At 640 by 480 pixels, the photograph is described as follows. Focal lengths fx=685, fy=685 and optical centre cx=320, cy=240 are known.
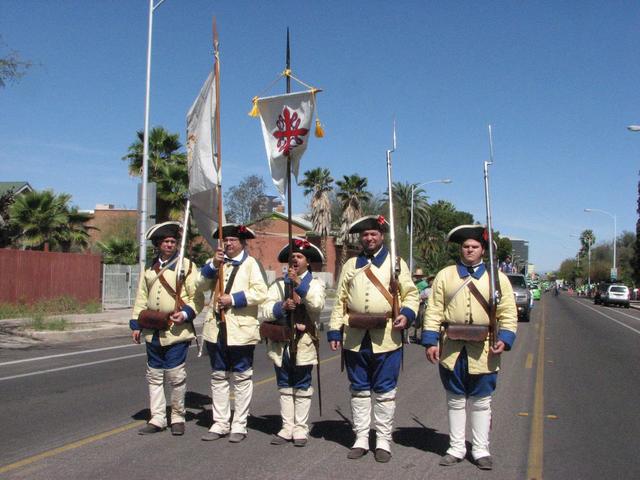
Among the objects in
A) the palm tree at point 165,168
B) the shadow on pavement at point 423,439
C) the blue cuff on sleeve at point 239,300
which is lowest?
the shadow on pavement at point 423,439

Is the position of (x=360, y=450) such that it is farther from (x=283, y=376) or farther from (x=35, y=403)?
(x=35, y=403)

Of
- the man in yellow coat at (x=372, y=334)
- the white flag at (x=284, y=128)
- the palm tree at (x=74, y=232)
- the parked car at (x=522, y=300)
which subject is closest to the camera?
the man in yellow coat at (x=372, y=334)

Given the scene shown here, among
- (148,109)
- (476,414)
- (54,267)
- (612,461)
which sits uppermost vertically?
(148,109)

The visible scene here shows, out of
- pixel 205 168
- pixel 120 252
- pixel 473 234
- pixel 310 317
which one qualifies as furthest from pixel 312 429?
pixel 120 252

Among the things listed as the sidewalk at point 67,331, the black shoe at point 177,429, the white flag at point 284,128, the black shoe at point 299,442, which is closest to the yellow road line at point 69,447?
the black shoe at point 177,429

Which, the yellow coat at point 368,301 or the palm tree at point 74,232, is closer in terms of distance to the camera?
the yellow coat at point 368,301

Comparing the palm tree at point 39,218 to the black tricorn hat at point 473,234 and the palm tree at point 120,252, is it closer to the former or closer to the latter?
the palm tree at point 120,252

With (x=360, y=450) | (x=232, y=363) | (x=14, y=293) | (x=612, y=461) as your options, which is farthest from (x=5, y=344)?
(x=612, y=461)

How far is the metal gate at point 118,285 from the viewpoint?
25734 mm

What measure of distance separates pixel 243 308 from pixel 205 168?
5.49ft

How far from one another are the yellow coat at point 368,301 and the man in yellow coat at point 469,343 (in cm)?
24

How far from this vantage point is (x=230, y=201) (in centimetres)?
5609

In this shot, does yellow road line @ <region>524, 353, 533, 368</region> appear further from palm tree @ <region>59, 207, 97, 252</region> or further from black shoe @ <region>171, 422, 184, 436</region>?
palm tree @ <region>59, 207, 97, 252</region>

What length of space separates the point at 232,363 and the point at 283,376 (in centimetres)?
52
